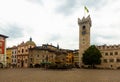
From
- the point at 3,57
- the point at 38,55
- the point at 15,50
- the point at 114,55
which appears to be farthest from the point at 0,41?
the point at 114,55

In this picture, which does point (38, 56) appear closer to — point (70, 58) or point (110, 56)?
point (70, 58)

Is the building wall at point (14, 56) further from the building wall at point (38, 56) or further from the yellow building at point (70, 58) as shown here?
the yellow building at point (70, 58)

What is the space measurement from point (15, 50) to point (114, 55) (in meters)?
50.3

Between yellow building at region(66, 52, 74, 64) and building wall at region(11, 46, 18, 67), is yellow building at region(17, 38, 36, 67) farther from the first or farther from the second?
yellow building at region(66, 52, 74, 64)

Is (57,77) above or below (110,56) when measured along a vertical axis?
below

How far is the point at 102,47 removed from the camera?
96500 mm

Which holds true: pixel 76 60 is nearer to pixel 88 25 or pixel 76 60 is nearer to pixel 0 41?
pixel 88 25

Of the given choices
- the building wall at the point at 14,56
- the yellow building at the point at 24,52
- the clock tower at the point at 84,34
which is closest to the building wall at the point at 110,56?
the clock tower at the point at 84,34

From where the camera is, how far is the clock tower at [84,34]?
96.8 metres

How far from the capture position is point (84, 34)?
9762 cm

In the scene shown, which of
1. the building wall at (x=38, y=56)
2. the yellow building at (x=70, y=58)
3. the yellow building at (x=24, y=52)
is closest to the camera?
the building wall at (x=38, y=56)

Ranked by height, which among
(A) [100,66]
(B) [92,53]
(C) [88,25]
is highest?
(C) [88,25]

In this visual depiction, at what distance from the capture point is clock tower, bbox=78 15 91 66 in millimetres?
A: 96750

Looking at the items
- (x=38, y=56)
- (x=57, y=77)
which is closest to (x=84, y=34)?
(x=38, y=56)
